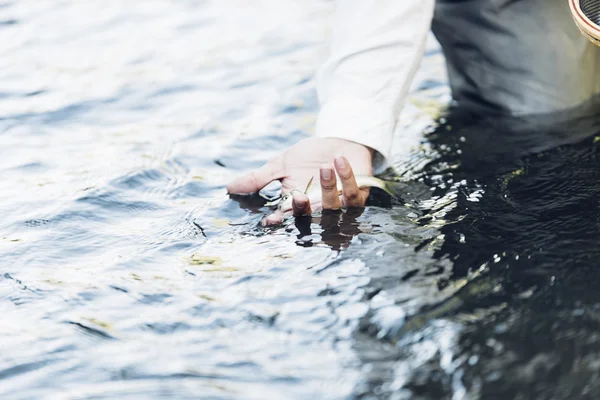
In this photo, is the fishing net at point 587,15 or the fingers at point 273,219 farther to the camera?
the fingers at point 273,219

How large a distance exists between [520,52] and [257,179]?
1.28 metres

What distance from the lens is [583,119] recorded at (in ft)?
10.1

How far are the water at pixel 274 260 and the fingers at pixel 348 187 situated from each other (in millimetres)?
50

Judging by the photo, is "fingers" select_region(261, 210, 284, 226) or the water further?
"fingers" select_region(261, 210, 284, 226)

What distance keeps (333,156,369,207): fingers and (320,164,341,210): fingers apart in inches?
1.2

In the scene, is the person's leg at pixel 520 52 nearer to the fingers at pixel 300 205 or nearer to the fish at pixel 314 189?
the fish at pixel 314 189

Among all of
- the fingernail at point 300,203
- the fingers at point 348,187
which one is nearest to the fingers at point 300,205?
the fingernail at point 300,203

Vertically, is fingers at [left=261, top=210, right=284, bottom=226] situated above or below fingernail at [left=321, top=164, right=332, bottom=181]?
below

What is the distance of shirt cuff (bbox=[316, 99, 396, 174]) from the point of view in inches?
100

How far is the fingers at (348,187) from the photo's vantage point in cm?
223

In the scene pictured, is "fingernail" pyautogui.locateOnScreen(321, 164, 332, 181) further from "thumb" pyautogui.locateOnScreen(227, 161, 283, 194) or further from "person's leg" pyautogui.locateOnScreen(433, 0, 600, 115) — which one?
"person's leg" pyautogui.locateOnScreen(433, 0, 600, 115)

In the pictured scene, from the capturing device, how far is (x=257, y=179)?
8.52ft

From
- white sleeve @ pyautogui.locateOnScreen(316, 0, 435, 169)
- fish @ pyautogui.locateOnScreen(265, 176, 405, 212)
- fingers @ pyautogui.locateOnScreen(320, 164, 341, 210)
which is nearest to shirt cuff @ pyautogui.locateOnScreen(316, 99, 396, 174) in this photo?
white sleeve @ pyautogui.locateOnScreen(316, 0, 435, 169)

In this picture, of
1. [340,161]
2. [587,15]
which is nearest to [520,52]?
[587,15]
